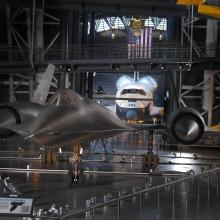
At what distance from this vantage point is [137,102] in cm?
2727

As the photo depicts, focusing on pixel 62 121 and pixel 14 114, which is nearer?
pixel 62 121

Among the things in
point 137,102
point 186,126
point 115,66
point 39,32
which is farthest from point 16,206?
point 137,102

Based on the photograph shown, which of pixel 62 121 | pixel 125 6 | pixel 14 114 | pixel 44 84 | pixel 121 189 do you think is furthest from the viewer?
pixel 125 6

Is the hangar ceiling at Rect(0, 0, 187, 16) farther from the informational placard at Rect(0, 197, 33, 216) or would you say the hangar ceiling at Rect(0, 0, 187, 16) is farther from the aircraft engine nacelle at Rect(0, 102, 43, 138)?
the informational placard at Rect(0, 197, 33, 216)

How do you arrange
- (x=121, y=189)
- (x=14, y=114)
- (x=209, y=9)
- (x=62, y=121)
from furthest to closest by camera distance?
1. (x=209, y=9)
2. (x=14, y=114)
3. (x=121, y=189)
4. (x=62, y=121)

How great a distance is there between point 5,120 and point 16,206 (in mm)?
6186

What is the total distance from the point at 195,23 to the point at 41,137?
18438 mm

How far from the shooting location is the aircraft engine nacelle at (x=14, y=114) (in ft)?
36.5

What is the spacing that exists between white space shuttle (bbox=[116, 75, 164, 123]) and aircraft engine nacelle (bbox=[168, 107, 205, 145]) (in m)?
13.7

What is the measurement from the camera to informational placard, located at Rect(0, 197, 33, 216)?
16.8 ft

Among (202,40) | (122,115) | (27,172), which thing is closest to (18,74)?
(122,115)

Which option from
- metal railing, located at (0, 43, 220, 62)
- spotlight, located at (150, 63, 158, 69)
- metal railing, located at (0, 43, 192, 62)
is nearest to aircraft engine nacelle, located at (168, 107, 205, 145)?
spotlight, located at (150, 63, 158, 69)

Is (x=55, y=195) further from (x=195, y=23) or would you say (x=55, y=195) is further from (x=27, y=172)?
(x=195, y=23)

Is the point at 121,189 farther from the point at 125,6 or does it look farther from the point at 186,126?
the point at 125,6
